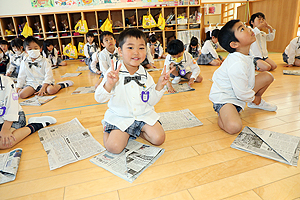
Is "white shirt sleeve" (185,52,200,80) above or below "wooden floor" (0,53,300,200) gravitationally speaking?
above

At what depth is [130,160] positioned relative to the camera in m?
1.10

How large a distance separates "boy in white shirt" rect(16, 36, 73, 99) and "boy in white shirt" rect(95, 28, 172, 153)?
164cm

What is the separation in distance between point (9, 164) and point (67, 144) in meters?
0.33

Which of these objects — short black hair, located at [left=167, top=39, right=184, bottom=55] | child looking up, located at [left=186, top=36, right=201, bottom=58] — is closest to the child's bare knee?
short black hair, located at [left=167, top=39, right=184, bottom=55]

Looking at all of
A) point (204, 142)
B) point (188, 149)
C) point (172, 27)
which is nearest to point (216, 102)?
point (204, 142)

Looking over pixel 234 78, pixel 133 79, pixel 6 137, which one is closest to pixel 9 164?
pixel 6 137

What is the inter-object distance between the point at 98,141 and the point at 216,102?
96 centimetres

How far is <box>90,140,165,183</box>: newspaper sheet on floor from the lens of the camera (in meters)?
1.02

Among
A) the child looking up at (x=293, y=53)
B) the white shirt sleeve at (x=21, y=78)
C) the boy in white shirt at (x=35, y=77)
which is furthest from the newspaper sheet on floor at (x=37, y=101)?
the child looking up at (x=293, y=53)

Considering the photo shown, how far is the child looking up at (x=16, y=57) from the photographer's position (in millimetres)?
3079

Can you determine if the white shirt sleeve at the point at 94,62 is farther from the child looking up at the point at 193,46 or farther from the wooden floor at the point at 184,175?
the wooden floor at the point at 184,175

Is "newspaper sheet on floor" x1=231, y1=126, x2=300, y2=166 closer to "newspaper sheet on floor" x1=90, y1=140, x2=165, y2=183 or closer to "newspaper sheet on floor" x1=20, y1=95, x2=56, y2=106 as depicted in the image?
"newspaper sheet on floor" x1=90, y1=140, x2=165, y2=183

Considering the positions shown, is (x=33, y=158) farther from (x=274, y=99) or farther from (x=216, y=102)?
(x=274, y=99)

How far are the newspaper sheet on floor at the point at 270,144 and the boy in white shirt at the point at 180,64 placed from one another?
1.18 m
